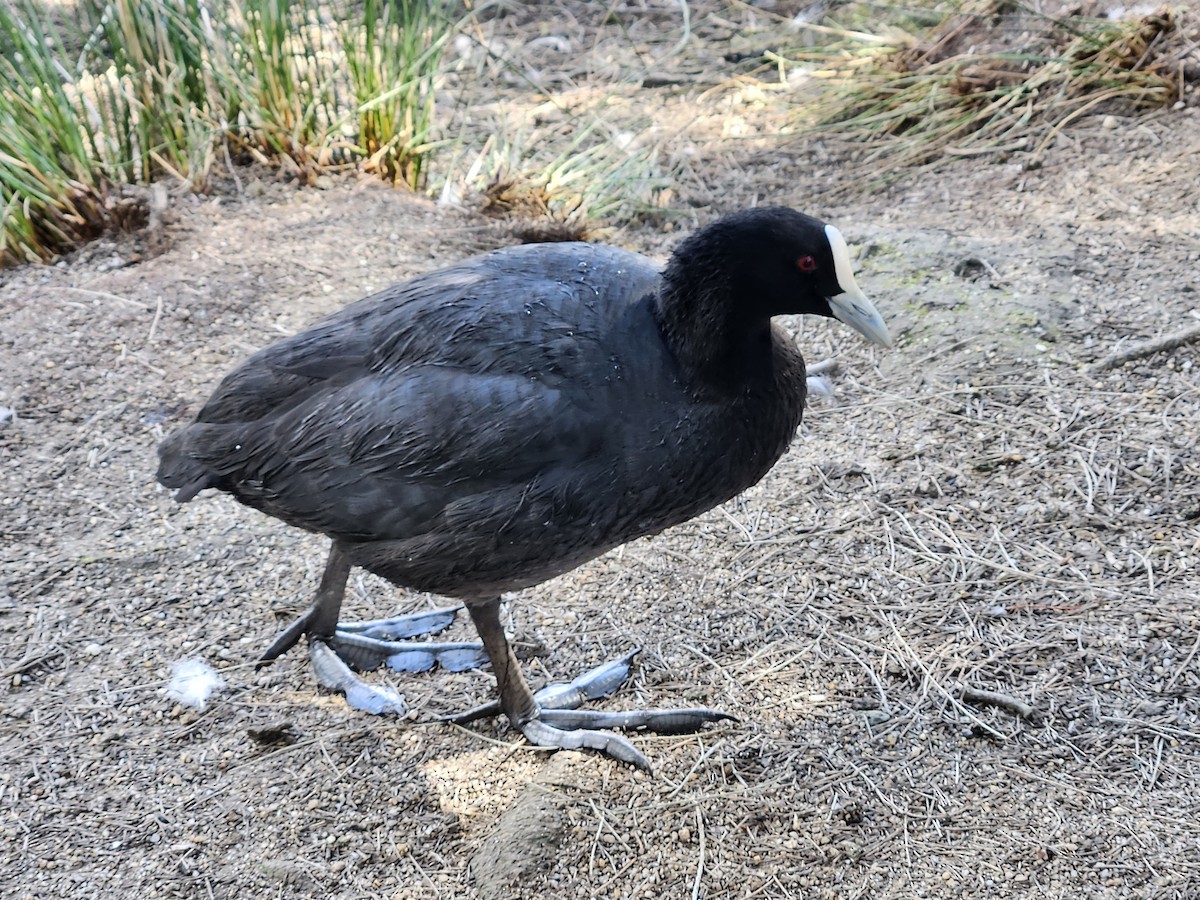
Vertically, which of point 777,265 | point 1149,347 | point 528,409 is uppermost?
point 777,265

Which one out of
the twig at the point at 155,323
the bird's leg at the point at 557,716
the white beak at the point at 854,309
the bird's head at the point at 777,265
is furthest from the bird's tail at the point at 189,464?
the twig at the point at 155,323

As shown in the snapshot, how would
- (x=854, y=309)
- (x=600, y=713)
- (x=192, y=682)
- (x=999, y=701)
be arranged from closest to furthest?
(x=854, y=309) < (x=999, y=701) < (x=600, y=713) < (x=192, y=682)

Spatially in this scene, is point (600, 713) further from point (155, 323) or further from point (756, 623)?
point (155, 323)

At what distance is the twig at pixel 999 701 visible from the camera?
3.18 m

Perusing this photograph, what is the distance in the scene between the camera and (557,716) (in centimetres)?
343

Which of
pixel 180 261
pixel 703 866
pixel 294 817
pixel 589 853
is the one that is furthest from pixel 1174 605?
pixel 180 261

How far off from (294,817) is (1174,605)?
2569mm

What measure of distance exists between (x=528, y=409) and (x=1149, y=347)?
8.63 ft

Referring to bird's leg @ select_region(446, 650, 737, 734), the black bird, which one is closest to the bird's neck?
the black bird

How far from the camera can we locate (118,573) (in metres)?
4.03

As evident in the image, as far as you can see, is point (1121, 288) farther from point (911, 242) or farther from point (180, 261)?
point (180, 261)

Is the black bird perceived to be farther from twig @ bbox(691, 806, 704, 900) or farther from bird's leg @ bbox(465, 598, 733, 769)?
twig @ bbox(691, 806, 704, 900)

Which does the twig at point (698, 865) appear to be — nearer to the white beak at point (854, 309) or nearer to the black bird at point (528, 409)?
the black bird at point (528, 409)

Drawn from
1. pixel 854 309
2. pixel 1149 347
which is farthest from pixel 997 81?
pixel 854 309
